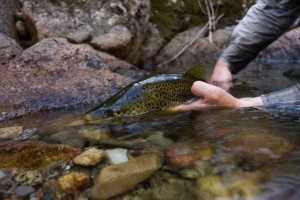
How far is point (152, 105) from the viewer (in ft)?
8.01

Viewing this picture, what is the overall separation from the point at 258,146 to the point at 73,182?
2.60 feet

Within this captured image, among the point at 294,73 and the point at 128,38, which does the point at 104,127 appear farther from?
the point at 128,38

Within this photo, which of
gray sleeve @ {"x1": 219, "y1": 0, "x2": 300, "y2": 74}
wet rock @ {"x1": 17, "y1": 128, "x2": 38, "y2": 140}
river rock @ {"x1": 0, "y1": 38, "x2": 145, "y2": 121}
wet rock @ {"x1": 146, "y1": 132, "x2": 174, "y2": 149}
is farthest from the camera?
gray sleeve @ {"x1": 219, "y1": 0, "x2": 300, "y2": 74}

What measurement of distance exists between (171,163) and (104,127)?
673 millimetres

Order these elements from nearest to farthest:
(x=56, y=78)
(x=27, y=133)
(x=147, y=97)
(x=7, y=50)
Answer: (x=27, y=133) < (x=147, y=97) < (x=56, y=78) < (x=7, y=50)

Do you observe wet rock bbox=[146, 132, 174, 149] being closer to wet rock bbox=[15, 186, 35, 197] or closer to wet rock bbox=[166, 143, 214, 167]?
wet rock bbox=[166, 143, 214, 167]

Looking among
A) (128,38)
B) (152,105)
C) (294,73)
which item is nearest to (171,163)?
(152,105)

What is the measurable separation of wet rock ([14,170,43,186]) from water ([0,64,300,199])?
0.03 metres

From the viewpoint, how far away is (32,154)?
5.65 feet

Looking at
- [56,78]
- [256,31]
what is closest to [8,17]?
[56,78]

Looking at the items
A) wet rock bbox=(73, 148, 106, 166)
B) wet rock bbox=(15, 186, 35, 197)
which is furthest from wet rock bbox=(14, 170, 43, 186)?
wet rock bbox=(73, 148, 106, 166)

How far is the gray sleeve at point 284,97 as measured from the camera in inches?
96.8

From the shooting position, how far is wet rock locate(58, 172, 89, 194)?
1.50 meters

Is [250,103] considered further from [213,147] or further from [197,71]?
[213,147]
